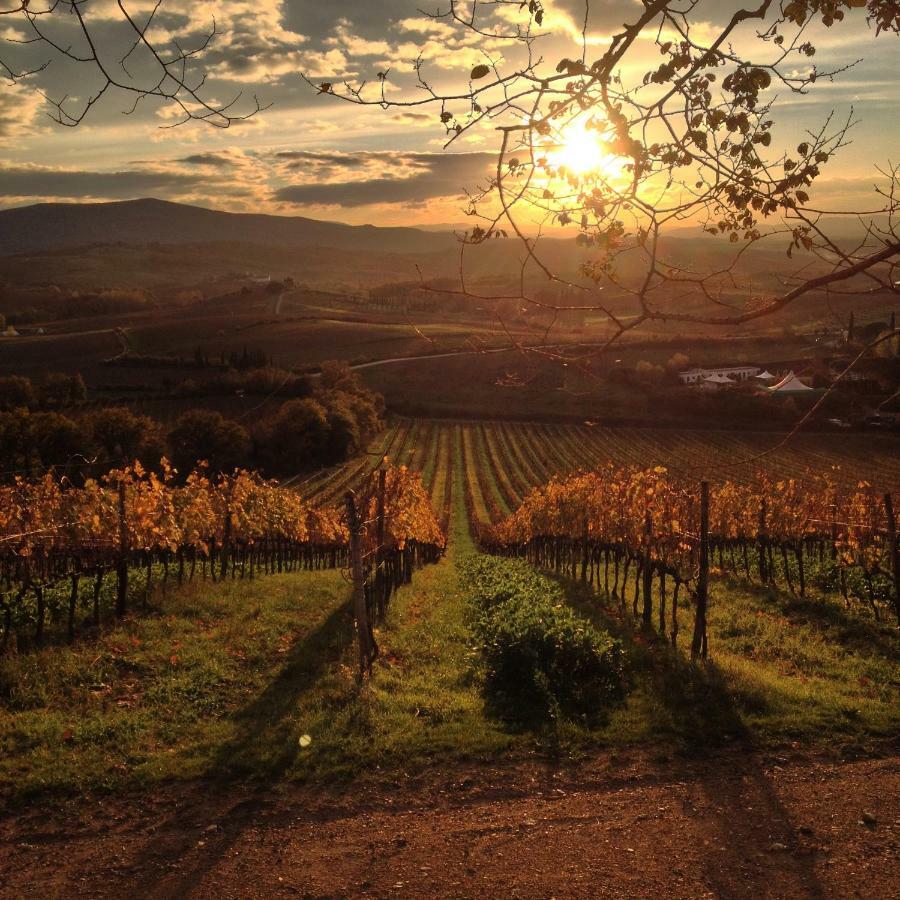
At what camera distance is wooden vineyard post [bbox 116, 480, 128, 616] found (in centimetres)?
1270

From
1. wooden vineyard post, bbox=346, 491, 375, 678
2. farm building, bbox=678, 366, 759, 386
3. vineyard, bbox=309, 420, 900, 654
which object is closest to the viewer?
wooden vineyard post, bbox=346, 491, 375, 678

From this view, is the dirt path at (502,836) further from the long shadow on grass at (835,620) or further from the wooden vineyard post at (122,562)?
the wooden vineyard post at (122,562)

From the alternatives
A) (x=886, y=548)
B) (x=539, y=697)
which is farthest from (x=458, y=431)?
(x=539, y=697)

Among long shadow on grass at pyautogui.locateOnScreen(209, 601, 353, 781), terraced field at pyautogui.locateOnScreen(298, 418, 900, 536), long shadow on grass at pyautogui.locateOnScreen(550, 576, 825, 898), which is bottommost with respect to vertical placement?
terraced field at pyautogui.locateOnScreen(298, 418, 900, 536)

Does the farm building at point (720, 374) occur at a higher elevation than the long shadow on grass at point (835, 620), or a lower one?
higher

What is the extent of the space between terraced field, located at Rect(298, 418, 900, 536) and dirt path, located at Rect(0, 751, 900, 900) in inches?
1378

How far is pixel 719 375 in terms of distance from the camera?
253 ft

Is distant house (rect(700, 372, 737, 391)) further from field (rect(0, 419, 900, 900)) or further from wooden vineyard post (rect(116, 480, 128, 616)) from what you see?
wooden vineyard post (rect(116, 480, 128, 616))

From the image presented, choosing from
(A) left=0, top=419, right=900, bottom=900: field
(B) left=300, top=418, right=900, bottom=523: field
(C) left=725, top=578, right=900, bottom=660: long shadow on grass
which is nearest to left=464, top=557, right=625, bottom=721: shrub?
(A) left=0, top=419, right=900, bottom=900: field

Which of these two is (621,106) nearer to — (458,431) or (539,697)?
(539,697)

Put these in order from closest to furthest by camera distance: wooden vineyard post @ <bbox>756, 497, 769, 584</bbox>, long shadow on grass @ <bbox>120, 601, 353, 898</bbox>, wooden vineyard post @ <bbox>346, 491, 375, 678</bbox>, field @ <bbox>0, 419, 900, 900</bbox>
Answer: field @ <bbox>0, 419, 900, 900</bbox>
long shadow on grass @ <bbox>120, 601, 353, 898</bbox>
wooden vineyard post @ <bbox>346, 491, 375, 678</bbox>
wooden vineyard post @ <bbox>756, 497, 769, 584</bbox>

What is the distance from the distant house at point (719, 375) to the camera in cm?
7181

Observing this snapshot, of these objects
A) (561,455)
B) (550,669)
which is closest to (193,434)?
(561,455)

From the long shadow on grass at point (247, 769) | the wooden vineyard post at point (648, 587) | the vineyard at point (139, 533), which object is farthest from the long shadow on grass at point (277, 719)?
the wooden vineyard post at point (648, 587)
